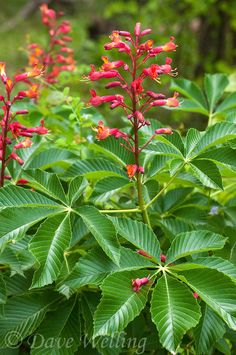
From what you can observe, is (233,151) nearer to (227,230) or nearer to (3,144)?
(227,230)

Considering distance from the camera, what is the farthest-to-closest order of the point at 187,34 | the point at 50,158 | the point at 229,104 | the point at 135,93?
the point at 187,34 < the point at 229,104 < the point at 50,158 < the point at 135,93

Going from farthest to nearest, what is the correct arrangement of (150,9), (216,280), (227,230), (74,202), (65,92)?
1. (150,9)
2. (65,92)
3. (227,230)
4. (74,202)
5. (216,280)

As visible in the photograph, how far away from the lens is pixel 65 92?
1.66 meters

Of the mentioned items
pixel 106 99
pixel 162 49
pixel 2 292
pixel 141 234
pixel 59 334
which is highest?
pixel 162 49

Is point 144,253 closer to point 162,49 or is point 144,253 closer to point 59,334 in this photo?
point 59,334

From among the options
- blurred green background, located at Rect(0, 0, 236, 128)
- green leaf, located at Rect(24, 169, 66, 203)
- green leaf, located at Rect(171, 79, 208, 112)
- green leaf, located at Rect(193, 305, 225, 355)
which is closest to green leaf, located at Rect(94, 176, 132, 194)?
green leaf, located at Rect(24, 169, 66, 203)

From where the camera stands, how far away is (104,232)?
1.08m

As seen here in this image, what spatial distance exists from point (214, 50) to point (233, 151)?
4.80 metres

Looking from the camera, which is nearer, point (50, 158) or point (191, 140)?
point (191, 140)

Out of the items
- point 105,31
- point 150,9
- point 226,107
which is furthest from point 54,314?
point 105,31

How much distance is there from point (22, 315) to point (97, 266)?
199 mm

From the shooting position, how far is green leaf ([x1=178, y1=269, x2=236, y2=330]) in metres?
1.04

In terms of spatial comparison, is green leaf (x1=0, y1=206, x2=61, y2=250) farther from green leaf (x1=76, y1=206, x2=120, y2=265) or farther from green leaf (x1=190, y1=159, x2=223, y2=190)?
green leaf (x1=190, y1=159, x2=223, y2=190)

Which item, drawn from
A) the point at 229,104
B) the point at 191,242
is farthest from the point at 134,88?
the point at 229,104
